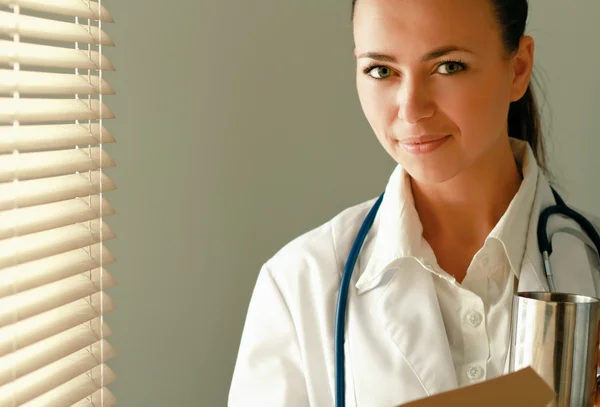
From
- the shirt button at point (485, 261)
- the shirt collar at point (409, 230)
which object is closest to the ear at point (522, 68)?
the shirt collar at point (409, 230)

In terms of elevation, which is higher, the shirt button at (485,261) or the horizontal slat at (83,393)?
the shirt button at (485,261)

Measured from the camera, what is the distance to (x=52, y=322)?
3.64 ft

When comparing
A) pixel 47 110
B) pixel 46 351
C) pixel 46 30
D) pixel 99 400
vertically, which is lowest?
pixel 99 400

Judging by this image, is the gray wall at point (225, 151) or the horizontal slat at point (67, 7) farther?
the gray wall at point (225, 151)

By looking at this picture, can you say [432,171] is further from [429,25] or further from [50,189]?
[50,189]

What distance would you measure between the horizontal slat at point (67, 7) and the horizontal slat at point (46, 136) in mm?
168

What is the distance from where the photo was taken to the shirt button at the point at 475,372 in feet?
3.72

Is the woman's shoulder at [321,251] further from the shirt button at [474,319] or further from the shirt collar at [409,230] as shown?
the shirt button at [474,319]

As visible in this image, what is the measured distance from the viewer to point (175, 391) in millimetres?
1550

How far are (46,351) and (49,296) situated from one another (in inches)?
3.2

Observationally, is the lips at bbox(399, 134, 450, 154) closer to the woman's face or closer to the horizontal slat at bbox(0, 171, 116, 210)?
the woman's face

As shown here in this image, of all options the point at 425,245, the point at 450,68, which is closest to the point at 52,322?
the point at 425,245

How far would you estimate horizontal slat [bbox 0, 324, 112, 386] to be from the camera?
1009 millimetres

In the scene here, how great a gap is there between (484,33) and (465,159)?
0.66ft
